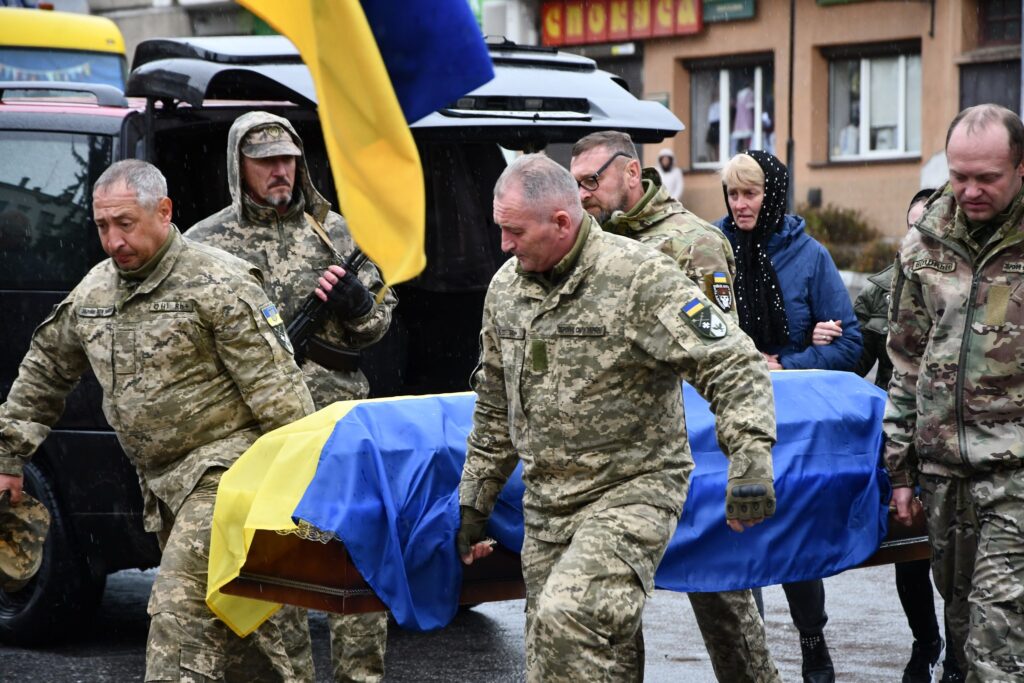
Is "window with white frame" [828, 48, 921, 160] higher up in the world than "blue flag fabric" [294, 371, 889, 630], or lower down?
higher up

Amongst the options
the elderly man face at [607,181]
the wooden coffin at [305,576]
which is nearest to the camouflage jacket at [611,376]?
the wooden coffin at [305,576]

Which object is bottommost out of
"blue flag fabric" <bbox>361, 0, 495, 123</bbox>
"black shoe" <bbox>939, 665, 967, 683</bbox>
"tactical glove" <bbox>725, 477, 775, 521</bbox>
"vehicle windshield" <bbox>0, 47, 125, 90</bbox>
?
"black shoe" <bbox>939, 665, 967, 683</bbox>

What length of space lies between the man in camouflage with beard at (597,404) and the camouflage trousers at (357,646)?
4.43ft

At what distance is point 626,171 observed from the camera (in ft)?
20.7

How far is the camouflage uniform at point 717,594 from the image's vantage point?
5.91 metres

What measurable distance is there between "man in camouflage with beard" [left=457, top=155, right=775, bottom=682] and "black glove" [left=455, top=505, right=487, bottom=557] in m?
0.25

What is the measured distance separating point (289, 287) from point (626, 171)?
58.3 inches

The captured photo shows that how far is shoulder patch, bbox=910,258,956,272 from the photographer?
206 inches

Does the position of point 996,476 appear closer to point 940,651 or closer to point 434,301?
point 940,651

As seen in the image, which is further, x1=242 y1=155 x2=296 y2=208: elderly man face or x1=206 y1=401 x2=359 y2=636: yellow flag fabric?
x1=242 y1=155 x2=296 y2=208: elderly man face

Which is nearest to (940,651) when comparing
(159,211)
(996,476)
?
(996,476)

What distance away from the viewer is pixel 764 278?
7.10 metres

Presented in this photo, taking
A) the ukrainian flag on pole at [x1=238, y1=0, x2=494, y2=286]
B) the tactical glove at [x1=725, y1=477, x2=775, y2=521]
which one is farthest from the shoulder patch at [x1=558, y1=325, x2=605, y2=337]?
the ukrainian flag on pole at [x1=238, y1=0, x2=494, y2=286]

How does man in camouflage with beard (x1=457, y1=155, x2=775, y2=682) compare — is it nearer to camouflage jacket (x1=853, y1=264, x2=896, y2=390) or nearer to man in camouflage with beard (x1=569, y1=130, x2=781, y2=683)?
man in camouflage with beard (x1=569, y1=130, x2=781, y2=683)
